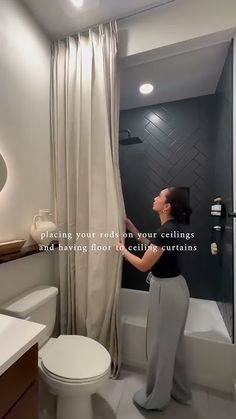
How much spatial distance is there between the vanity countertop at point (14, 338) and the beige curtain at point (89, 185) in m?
0.68

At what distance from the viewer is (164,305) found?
4.43 feet

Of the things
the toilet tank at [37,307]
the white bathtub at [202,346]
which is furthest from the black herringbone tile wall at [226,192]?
the toilet tank at [37,307]

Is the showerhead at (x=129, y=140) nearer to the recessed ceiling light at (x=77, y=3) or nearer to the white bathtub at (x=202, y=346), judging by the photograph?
the recessed ceiling light at (x=77, y=3)

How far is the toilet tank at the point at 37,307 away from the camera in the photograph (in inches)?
51.6

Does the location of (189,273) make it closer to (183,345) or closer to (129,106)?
(183,345)

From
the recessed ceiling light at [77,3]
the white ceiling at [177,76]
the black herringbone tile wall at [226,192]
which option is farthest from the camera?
the white ceiling at [177,76]

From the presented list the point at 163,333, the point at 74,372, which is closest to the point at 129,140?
the point at 163,333

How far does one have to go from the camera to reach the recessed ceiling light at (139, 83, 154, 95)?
2254 mm

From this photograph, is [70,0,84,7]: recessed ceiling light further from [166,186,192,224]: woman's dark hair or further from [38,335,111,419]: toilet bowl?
[38,335,111,419]: toilet bowl

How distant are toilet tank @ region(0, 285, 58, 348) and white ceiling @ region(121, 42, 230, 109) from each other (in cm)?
205

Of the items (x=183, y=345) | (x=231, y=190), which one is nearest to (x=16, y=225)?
(x=183, y=345)

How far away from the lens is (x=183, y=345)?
1579 millimetres

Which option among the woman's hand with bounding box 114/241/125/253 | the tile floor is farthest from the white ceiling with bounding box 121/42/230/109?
the tile floor

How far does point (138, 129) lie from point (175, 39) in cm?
110
